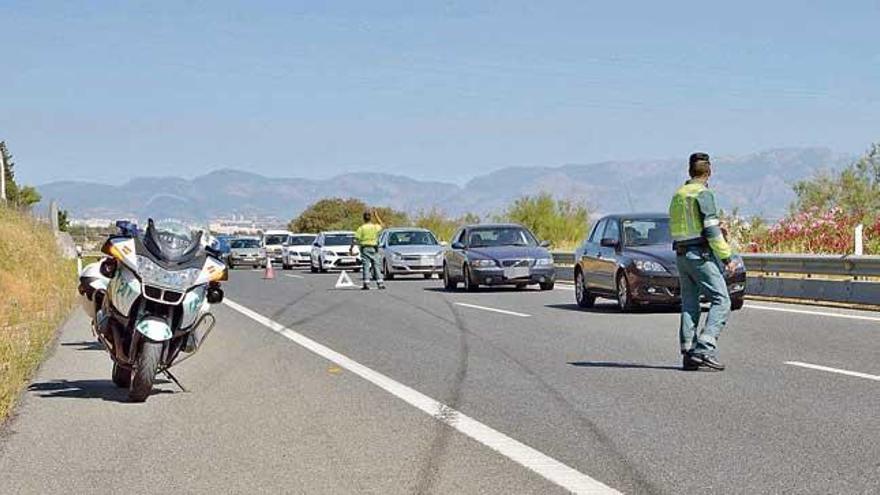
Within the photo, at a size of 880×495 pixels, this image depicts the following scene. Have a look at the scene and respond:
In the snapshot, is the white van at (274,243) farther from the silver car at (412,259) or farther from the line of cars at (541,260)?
the silver car at (412,259)

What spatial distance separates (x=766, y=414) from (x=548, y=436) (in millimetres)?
1694

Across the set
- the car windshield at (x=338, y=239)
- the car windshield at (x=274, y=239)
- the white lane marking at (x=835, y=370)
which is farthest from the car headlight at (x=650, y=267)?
the car windshield at (x=274, y=239)

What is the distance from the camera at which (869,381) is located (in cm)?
1073

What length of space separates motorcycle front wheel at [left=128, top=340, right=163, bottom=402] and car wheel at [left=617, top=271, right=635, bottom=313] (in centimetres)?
1047

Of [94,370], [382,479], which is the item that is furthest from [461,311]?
[382,479]

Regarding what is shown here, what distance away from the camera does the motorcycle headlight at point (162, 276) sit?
10039 millimetres

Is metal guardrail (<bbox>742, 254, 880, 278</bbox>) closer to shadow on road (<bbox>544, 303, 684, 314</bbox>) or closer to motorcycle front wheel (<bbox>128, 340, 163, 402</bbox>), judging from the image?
shadow on road (<bbox>544, 303, 684, 314</bbox>)

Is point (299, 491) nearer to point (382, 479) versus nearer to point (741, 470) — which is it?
point (382, 479)

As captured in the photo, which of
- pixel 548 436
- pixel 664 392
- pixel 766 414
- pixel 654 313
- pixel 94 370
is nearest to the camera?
pixel 548 436

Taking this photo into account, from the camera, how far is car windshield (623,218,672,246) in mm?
20359

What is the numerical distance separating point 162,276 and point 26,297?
50.1 ft

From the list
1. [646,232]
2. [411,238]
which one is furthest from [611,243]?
[411,238]

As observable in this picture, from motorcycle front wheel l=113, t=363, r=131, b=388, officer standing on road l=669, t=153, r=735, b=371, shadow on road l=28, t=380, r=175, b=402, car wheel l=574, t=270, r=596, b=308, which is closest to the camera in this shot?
shadow on road l=28, t=380, r=175, b=402

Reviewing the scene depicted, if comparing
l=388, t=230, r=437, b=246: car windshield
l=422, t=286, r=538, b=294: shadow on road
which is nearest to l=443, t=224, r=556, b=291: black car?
l=422, t=286, r=538, b=294: shadow on road
